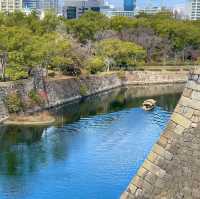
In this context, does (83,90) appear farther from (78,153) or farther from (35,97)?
(78,153)

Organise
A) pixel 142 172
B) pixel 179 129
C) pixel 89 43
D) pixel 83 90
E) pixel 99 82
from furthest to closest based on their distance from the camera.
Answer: pixel 89 43, pixel 99 82, pixel 83 90, pixel 142 172, pixel 179 129

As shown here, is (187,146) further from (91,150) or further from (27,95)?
(27,95)

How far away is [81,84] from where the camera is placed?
183 feet

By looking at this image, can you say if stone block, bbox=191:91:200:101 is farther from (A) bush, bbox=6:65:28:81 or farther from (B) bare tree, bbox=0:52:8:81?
(B) bare tree, bbox=0:52:8:81

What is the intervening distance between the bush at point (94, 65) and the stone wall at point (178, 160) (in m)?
52.1

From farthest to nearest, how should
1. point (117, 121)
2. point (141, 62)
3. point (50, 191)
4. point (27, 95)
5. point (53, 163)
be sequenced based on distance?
point (141, 62) < point (27, 95) < point (117, 121) < point (53, 163) < point (50, 191)

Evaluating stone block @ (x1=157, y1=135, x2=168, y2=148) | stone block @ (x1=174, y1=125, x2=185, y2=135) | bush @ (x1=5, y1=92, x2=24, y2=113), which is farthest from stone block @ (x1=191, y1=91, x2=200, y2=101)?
bush @ (x1=5, y1=92, x2=24, y2=113)

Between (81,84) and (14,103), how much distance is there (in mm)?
14121

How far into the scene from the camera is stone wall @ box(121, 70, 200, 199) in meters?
7.52

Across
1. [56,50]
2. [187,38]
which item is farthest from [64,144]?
[187,38]

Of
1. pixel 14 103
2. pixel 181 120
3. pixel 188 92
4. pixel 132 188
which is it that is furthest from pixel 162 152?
pixel 14 103

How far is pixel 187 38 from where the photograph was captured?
76.4 meters

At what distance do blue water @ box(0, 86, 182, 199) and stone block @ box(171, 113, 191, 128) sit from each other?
17.1m

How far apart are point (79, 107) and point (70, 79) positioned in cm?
551
